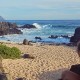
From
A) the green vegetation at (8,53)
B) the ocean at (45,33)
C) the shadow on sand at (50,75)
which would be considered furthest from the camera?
the ocean at (45,33)

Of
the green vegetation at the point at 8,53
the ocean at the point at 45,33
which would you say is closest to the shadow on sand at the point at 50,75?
the green vegetation at the point at 8,53

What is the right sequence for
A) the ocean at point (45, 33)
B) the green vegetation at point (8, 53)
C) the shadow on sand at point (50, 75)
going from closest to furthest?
the shadow on sand at point (50, 75) → the green vegetation at point (8, 53) → the ocean at point (45, 33)

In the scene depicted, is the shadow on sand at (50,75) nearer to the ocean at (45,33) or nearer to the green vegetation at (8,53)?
the green vegetation at (8,53)

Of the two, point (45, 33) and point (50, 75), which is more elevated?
point (50, 75)

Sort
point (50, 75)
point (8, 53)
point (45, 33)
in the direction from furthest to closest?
point (45, 33) → point (8, 53) → point (50, 75)

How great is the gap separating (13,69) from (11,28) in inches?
2083

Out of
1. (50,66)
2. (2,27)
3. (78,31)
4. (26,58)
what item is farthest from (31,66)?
(2,27)

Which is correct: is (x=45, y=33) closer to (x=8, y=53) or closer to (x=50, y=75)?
(x=8, y=53)

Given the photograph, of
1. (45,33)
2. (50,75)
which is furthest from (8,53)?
(45,33)

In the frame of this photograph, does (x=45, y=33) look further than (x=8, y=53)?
Yes

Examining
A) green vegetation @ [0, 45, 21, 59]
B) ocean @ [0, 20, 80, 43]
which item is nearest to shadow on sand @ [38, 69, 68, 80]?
green vegetation @ [0, 45, 21, 59]

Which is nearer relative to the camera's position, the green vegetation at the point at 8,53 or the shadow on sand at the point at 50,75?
the shadow on sand at the point at 50,75

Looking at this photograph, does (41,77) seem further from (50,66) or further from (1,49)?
(1,49)

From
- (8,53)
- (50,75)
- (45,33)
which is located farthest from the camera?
(45,33)
